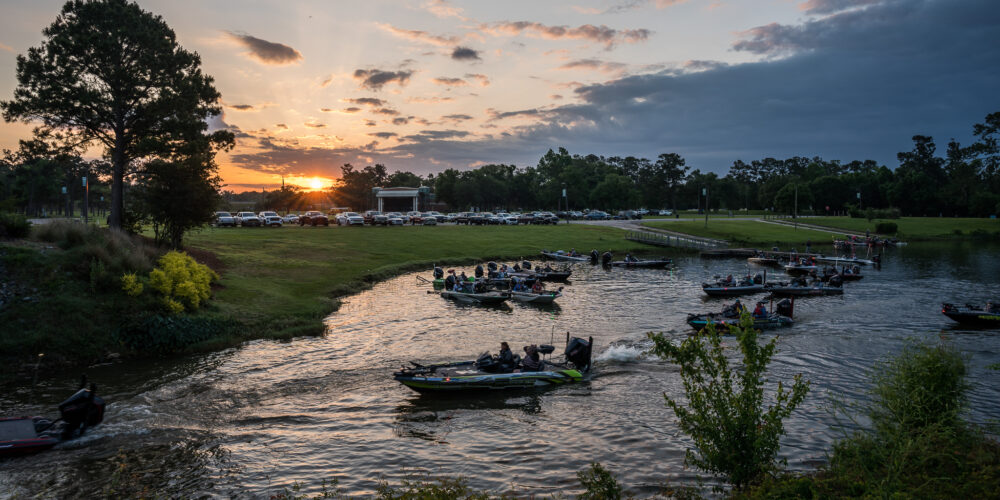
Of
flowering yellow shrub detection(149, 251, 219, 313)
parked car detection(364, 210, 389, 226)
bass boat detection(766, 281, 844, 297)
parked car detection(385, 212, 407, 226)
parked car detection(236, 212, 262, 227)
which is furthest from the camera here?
parked car detection(385, 212, 407, 226)

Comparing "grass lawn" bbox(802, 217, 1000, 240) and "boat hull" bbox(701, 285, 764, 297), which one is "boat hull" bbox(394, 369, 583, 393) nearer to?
"boat hull" bbox(701, 285, 764, 297)

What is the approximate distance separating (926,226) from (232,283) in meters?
113

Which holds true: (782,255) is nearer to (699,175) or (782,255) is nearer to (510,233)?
(510,233)

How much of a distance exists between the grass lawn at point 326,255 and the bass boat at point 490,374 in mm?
10634

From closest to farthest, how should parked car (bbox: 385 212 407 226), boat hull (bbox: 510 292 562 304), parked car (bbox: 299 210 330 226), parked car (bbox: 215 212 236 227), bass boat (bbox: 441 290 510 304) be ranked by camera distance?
boat hull (bbox: 510 292 562 304), bass boat (bbox: 441 290 510 304), parked car (bbox: 215 212 236 227), parked car (bbox: 299 210 330 226), parked car (bbox: 385 212 407 226)

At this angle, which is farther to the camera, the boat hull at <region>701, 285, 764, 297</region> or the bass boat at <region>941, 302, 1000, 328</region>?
the boat hull at <region>701, 285, 764, 297</region>

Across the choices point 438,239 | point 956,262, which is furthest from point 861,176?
point 438,239

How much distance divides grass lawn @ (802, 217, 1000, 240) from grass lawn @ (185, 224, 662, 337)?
45.6 metres

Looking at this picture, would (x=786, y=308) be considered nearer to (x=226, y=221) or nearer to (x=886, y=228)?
(x=226, y=221)

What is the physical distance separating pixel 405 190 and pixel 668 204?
83884 mm

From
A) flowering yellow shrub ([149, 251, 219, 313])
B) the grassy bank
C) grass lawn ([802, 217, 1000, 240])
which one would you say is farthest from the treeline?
flowering yellow shrub ([149, 251, 219, 313])

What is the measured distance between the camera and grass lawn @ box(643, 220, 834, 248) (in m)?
82.2

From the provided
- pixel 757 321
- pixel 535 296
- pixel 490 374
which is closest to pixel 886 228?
pixel 757 321

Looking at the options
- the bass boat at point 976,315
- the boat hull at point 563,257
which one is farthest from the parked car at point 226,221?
the bass boat at point 976,315
